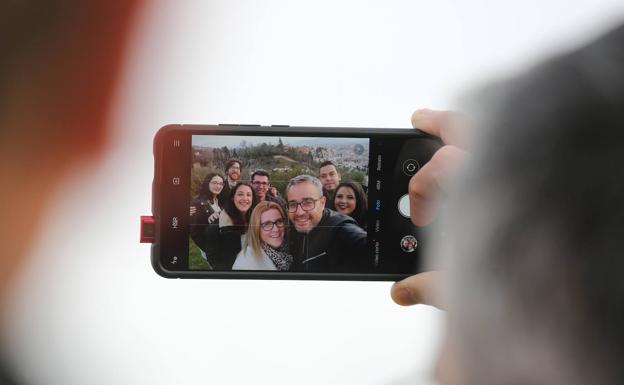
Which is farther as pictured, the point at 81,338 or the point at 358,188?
the point at 81,338

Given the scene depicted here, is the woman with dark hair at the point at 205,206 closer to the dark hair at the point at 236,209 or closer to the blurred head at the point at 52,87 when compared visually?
the dark hair at the point at 236,209

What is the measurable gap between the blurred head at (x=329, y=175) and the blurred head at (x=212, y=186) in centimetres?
9

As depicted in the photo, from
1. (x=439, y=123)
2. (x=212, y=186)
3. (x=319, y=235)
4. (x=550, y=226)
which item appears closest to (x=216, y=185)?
(x=212, y=186)

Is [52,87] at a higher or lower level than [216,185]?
higher

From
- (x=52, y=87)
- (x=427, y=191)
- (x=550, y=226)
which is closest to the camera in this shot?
(x=550, y=226)

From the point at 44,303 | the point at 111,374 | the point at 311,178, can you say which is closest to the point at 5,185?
the point at 44,303

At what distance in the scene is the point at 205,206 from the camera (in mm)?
530

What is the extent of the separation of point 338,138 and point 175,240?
177mm

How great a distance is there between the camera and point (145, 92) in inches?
25.7

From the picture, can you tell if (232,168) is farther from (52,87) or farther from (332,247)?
(52,87)

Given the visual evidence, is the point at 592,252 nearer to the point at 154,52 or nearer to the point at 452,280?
the point at 452,280

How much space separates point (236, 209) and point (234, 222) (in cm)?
1

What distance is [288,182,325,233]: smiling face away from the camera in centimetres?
53

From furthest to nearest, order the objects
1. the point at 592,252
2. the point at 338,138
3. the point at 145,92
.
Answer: the point at 145,92 < the point at 338,138 < the point at 592,252
